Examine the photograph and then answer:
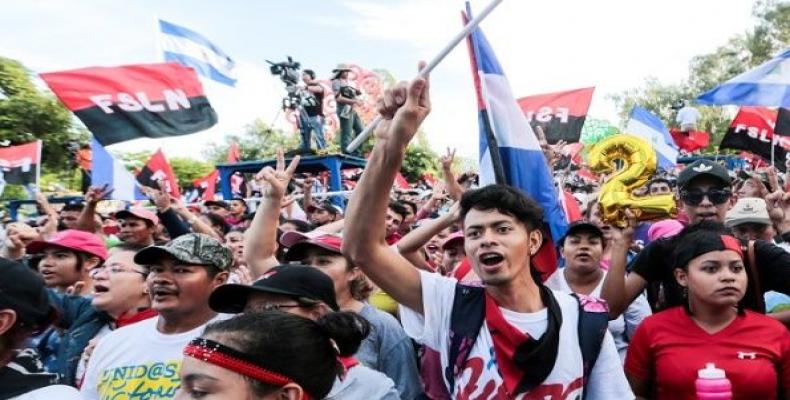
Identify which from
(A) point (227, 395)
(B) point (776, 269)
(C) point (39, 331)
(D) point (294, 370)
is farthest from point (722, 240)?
(C) point (39, 331)

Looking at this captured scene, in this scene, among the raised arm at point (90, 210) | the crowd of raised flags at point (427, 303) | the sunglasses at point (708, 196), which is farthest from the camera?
the raised arm at point (90, 210)

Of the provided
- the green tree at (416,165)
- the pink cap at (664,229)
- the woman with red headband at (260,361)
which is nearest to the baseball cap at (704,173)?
the pink cap at (664,229)

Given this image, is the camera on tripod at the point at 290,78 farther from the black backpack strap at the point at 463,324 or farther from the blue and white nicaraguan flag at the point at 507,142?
the black backpack strap at the point at 463,324

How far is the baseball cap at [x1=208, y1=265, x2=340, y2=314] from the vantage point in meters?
2.52

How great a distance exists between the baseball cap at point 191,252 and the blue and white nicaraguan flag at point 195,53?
239 inches

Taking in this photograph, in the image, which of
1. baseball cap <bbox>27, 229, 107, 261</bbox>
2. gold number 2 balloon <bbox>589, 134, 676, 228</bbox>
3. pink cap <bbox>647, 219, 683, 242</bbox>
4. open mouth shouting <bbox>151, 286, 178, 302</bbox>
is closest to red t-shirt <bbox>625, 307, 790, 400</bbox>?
gold number 2 balloon <bbox>589, 134, 676, 228</bbox>

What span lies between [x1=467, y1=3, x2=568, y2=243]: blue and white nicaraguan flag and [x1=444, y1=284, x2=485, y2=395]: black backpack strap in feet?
4.37

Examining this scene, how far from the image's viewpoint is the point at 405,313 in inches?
96.8

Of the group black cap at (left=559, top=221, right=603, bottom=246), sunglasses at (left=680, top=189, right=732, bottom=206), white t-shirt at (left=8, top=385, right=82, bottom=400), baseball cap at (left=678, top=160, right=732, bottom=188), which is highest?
baseball cap at (left=678, top=160, right=732, bottom=188)

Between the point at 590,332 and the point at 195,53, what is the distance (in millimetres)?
7905

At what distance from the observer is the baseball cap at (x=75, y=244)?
14.1 ft

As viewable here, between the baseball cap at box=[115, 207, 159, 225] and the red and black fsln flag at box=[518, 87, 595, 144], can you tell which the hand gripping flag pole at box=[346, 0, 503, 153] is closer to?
the baseball cap at box=[115, 207, 159, 225]

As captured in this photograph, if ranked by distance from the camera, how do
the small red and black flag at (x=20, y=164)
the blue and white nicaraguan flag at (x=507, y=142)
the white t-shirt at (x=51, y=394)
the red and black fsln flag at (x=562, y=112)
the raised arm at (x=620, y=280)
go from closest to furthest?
1. the white t-shirt at (x=51, y=394)
2. the raised arm at (x=620, y=280)
3. the blue and white nicaraguan flag at (x=507, y=142)
4. the red and black fsln flag at (x=562, y=112)
5. the small red and black flag at (x=20, y=164)

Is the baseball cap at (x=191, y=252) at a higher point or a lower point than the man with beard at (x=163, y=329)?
higher
